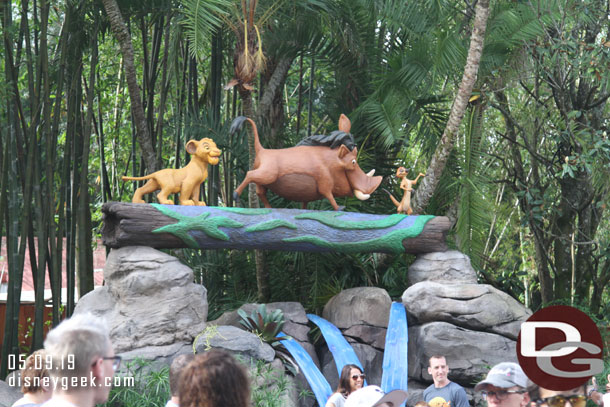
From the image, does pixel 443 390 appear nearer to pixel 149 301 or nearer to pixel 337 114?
pixel 149 301

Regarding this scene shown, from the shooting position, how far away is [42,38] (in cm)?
746

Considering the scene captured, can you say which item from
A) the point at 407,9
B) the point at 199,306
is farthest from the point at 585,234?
the point at 199,306

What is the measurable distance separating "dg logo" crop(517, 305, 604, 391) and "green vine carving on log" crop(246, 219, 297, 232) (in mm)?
5573

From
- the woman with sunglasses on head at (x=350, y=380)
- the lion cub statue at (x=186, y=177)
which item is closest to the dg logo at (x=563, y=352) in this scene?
the woman with sunglasses on head at (x=350, y=380)

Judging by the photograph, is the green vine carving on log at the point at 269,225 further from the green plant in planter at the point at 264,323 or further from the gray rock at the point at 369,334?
the gray rock at the point at 369,334

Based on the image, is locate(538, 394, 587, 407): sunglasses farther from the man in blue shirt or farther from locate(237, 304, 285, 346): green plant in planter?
locate(237, 304, 285, 346): green plant in planter

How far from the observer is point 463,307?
7148 mm

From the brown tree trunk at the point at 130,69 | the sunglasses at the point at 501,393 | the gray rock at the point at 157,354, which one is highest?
the brown tree trunk at the point at 130,69

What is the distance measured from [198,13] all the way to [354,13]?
2.87 meters

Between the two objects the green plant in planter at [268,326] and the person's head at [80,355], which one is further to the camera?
the green plant in planter at [268,326]

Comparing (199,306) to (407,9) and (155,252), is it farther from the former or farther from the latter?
(407,9)

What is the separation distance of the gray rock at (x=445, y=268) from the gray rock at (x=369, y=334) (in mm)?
659

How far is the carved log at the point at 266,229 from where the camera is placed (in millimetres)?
6828

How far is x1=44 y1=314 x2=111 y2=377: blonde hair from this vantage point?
7.32 feet
